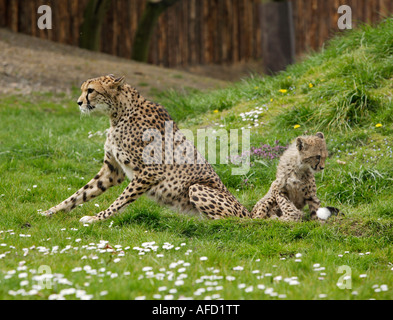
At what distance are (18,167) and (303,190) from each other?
10.6 ft

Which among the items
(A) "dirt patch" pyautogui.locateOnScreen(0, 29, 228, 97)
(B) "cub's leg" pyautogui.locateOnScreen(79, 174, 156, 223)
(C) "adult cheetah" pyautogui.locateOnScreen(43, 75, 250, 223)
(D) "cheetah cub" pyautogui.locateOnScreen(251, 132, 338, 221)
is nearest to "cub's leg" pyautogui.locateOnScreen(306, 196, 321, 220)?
(D) "cheetah cub" pyautogui.locateOnScreen(251, 132, 338, 221)

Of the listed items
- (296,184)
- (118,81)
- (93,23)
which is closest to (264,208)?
A: (296,184)

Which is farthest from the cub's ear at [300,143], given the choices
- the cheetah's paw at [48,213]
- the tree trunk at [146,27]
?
the tree trunk at [146,27]

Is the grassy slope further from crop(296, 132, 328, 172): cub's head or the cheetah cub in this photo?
crop(296, 132, 328, 172): cub's head

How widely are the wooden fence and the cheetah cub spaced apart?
8526 millimetres

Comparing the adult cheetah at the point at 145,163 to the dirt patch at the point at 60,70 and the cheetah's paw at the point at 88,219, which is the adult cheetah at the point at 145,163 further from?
the dirt patch at the point at 60,70

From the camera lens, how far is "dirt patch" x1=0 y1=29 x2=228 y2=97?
10.2 meters

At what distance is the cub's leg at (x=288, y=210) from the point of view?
17.4 ft

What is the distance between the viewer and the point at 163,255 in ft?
14.0

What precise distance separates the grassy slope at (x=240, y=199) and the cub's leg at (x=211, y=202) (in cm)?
13

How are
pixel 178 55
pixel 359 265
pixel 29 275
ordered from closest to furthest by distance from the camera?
pixel 29 275
pixel 359 265
pixel 178 55
